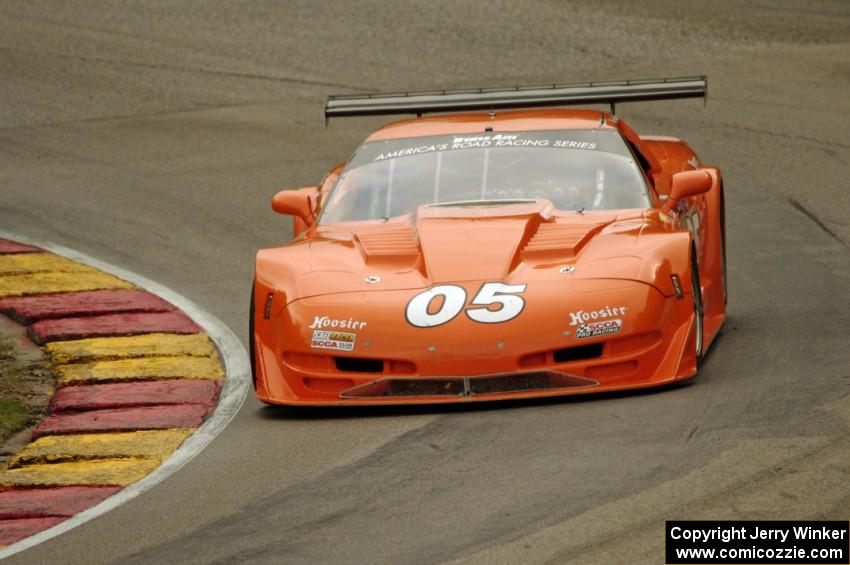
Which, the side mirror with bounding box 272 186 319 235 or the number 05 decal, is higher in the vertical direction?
the side mirror with bounding box 272 186 319 235

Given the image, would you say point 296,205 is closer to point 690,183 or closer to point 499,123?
point 499,123

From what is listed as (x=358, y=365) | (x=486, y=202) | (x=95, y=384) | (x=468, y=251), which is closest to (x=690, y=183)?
(x=486, y=202)

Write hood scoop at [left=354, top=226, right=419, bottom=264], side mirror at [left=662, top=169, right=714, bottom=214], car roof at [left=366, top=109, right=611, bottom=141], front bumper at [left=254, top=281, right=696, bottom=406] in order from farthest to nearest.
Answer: car roof at [left=366, top=109, right=611, bottom=141] < side mirror at [left=662, top=169, right=714, bottom=214] < hood scoop at [left=354, top=226, right=419, bottom=264] < front bumper at [left=254, top=281, right=696, bottom=406]

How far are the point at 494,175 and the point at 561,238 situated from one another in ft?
3.37

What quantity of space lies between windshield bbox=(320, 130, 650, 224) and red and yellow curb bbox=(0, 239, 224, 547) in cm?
131

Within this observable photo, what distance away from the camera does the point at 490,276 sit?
7.77 meters

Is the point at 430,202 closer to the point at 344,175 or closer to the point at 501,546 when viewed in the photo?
the point at 344,175

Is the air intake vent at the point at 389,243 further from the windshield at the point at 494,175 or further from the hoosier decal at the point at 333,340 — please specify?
the hoosier decal at the point at 333,340

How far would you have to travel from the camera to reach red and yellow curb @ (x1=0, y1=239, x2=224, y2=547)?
7.10 metres

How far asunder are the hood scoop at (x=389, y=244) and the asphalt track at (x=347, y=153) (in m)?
0.84

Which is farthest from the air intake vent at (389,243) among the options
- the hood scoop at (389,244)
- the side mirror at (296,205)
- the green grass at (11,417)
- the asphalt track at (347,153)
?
the green grass at (11,417)

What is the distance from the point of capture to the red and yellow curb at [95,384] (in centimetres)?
710

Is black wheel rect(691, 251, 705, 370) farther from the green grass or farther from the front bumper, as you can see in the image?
the green grass

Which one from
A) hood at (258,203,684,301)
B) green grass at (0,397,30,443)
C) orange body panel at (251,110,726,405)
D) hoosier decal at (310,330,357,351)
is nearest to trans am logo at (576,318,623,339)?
orange body panel at (251,110,726,405)
